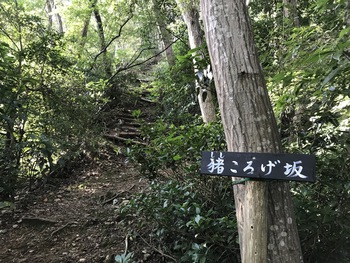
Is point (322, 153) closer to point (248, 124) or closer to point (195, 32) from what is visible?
point (248, 124)

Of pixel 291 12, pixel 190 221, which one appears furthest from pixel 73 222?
pixel 291 12

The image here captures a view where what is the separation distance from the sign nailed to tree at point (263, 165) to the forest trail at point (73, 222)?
1.92 meters

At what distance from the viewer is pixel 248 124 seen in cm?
185

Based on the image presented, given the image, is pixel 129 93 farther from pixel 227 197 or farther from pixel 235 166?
pixel 235 166

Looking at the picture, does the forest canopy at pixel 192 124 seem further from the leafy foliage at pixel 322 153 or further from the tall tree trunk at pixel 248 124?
the tall tree trunk at pixel 248 124

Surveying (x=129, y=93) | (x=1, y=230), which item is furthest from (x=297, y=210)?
(x=129, y=93)

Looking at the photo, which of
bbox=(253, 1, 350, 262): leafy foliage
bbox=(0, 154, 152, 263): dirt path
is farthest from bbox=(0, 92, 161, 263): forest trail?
bbox=(253, 1, 350, 262): leafy foliage

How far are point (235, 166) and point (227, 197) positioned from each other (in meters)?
1.36

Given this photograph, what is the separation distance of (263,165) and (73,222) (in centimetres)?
344

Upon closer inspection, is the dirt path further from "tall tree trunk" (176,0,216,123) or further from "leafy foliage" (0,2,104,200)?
"tall tree trunk" (176,0,216,123)

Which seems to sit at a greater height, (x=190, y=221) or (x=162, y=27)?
(x=162, y=27)

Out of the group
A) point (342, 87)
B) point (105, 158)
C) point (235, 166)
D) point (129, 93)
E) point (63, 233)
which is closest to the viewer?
point (235, 166)

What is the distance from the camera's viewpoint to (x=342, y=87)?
2184 millimetres

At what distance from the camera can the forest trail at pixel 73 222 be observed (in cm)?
359
